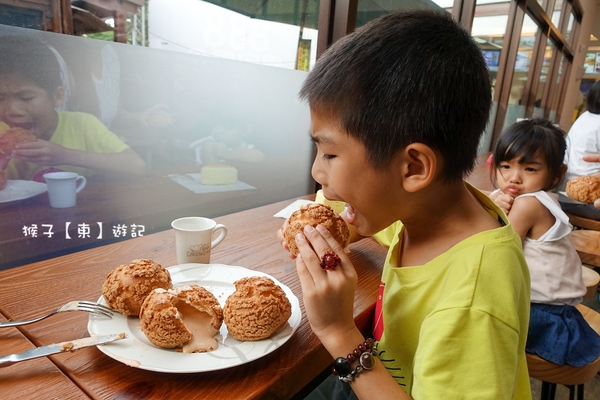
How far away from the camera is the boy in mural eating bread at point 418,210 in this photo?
0.55 m

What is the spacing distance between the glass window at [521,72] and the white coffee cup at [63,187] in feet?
15.1

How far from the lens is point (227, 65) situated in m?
1.58

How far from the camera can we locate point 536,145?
1.34 meters

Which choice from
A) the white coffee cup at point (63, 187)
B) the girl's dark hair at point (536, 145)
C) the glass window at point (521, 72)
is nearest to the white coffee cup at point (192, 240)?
the white coffee cup at point (63, 187)

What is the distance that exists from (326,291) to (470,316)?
213 mm

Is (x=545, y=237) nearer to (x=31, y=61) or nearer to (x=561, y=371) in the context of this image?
(x=561, y=371)

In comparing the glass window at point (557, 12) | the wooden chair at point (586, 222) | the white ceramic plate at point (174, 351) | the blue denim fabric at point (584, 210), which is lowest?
the wooden chair at point (586, 222)

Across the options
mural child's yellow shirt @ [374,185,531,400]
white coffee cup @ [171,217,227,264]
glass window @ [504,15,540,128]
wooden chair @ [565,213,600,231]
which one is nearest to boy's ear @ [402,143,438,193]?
mural child's yellow shirt @ [374,185,531,400]

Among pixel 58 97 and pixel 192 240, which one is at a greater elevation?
pixel 58 97

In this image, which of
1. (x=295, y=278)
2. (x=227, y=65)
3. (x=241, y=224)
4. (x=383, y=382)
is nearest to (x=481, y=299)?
(x=383, y=382)

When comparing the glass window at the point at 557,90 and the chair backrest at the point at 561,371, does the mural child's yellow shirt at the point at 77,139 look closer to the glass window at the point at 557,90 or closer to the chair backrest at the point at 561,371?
the chair backrest at the point at 561,371

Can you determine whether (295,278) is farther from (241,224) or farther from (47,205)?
(47,205)

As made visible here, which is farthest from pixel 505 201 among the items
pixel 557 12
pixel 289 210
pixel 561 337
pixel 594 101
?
pixel 557 12

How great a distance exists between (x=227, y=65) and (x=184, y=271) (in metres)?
1.01
